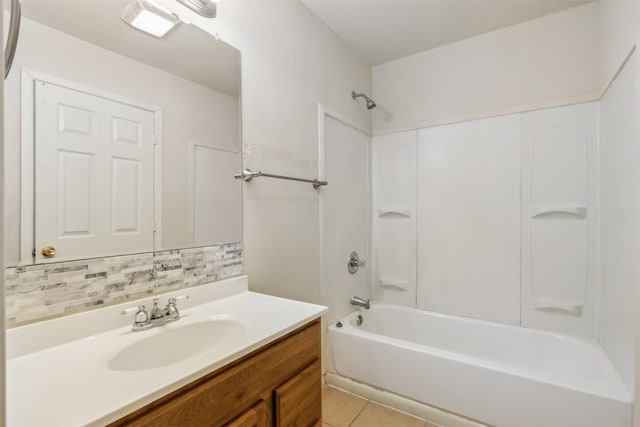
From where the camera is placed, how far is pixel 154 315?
1.00 metres

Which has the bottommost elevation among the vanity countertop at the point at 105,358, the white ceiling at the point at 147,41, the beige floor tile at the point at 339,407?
the beige floor tile at the point at 339,407

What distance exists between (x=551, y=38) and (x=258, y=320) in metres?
2.52

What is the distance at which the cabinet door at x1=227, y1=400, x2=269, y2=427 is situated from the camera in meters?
0.78

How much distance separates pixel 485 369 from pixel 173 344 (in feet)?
4.87

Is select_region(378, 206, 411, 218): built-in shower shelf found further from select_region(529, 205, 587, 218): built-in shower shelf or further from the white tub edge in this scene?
the white tub edge

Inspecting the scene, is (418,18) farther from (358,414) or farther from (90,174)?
(358,414)

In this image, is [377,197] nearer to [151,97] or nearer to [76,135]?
[151,97]

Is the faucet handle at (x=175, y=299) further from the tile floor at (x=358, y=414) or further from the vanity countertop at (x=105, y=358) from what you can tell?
the tile floor at (x=358, y=414)

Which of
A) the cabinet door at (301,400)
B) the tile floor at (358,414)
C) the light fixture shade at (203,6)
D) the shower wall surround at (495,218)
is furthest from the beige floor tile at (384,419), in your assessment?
the light fixture shade at (203,6)

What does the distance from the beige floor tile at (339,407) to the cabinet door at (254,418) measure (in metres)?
1.04

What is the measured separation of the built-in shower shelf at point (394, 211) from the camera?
2477mm

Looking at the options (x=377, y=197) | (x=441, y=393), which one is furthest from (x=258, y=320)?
(x=377, y=197)

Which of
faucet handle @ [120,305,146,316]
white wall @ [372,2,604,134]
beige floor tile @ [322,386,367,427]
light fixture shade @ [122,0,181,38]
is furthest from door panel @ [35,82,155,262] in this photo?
white wall @ [372,2,604,134]

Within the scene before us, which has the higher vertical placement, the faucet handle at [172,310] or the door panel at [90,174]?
the door panel at [90,174]
